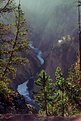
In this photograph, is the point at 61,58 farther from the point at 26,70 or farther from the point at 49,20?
the point at 49,20

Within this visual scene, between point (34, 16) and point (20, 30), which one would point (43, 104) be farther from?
point (34, 16)

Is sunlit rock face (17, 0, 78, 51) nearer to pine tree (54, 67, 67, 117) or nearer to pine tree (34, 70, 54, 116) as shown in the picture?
pine tree (54, 67, 67, 117)

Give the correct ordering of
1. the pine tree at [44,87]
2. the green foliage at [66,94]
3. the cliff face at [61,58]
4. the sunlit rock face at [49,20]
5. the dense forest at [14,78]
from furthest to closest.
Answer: the sunlit rock face at [49,20] → the cliff face at [61,58] → the green foliage at [66,94] → the pine tree at [44,87] → the dense forest at [14,78]

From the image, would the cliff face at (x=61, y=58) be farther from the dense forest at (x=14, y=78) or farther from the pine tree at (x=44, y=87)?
the pine tree at (x=44, y=87)

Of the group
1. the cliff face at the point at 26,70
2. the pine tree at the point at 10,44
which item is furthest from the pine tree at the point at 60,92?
the cliff face at the point at 26,70

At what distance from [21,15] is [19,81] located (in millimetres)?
64621

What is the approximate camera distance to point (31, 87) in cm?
9500

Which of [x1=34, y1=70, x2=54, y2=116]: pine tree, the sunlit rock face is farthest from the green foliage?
the sunlit rock face

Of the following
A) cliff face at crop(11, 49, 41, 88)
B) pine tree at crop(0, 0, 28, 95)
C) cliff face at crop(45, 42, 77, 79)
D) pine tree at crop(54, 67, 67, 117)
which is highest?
pine tree at crop(0, 0, 28, 95)

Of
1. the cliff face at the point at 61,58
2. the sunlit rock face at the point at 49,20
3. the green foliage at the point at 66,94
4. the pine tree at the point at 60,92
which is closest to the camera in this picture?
the pine tree at the point at 60,92

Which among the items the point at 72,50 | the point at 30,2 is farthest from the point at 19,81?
the point at 30,2

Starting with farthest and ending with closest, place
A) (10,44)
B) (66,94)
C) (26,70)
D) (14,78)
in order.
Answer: (26,70)
(66,94)
(14,78)
(10,44)

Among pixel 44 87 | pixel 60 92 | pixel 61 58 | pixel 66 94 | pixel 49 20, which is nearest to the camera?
pixel 44 87

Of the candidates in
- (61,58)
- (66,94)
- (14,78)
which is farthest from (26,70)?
(14,78)
